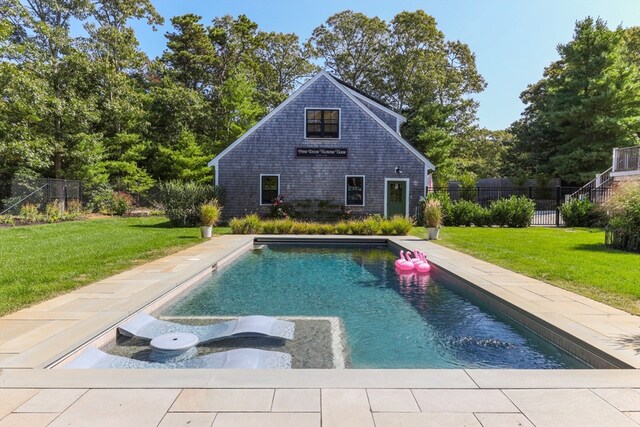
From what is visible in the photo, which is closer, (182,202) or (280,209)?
(182,202)

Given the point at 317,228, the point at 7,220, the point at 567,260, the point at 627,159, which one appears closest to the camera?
the point at 567,260

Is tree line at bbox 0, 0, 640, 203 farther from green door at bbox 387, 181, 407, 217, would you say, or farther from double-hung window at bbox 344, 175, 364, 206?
double-hung window at bbox 344, 175, 364, 206

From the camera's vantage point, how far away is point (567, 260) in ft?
28.2

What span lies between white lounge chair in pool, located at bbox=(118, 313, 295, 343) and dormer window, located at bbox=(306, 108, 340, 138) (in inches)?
559

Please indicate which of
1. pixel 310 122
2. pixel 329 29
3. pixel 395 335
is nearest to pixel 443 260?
pixel 395 335

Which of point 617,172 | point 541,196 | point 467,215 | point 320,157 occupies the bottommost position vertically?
point 467,215

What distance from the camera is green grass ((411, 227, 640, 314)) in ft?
19.3

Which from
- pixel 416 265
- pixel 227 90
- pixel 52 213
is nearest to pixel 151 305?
pixel 416 265

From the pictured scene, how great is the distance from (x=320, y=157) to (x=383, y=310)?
516 inches

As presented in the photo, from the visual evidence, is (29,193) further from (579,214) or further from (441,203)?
(579,214)

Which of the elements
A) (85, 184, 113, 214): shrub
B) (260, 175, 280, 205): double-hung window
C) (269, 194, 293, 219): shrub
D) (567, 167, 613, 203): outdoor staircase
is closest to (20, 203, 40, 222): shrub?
(85, 184, 113, 214): shrub

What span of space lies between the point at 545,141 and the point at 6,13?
116 feet

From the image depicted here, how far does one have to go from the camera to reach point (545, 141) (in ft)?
104

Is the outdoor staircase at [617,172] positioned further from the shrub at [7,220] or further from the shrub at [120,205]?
the shrub at [7,220]
